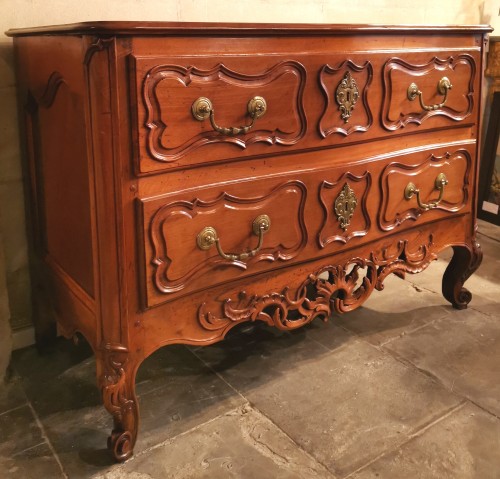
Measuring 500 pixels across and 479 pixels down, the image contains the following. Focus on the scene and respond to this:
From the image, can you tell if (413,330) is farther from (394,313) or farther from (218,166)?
(218,166)

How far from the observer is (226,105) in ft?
4.49

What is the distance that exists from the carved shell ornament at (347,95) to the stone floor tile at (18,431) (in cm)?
117

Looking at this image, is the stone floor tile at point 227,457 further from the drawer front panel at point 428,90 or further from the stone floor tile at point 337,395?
the drawer front panel at point 428,90

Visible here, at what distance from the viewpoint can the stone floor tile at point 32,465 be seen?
1432 millimetres

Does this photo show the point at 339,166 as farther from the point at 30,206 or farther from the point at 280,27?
the point at 30,206

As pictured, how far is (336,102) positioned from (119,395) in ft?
3.01

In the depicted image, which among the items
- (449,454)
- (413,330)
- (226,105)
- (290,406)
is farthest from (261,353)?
(226,105)

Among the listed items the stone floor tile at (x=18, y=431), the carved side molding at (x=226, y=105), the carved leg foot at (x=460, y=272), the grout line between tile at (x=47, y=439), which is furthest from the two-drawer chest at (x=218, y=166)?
the carved leg foot at (x=460, y=272)

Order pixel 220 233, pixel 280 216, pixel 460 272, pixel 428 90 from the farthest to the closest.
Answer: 1. pixel 460 272
2. pixel 428 90
3. pixel 280 216
4. pixel 220 233

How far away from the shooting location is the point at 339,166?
1.65 meters

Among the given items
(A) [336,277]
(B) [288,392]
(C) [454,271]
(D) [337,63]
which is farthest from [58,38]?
(C) [454,271]

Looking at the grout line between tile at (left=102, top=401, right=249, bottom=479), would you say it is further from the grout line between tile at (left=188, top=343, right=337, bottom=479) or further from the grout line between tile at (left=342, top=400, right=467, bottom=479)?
the grout line between tile at (left=342, top=400, right=467, bottom=479)

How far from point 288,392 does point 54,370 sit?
0.72 metres

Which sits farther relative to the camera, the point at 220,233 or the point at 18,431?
the point at 18,431
